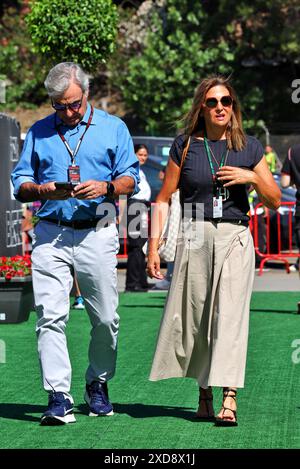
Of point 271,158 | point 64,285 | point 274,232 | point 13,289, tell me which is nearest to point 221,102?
point 64,285

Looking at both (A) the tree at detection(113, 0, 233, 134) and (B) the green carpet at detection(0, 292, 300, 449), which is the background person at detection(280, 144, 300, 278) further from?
(A) the tree at detection(113, 0, 233, 134)

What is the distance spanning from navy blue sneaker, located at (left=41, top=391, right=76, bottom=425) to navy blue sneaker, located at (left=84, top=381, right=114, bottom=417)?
262 mm

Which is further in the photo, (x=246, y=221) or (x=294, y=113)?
(x=294, y=113)

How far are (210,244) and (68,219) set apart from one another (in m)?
0.85

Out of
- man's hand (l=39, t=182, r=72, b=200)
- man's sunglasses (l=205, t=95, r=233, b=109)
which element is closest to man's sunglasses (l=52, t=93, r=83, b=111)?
man's hand (l=39, t=182, r=72, b=200)

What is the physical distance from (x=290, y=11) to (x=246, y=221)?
1081 inches

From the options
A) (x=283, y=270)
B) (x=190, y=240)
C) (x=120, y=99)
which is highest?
(x=120, y=99)

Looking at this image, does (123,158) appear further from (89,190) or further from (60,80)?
(60,80)

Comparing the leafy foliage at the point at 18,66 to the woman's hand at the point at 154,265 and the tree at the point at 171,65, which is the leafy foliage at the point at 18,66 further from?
the woman's hand at the point at 154,265
